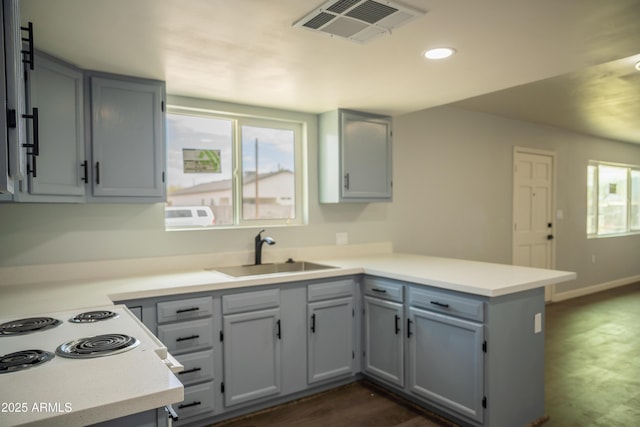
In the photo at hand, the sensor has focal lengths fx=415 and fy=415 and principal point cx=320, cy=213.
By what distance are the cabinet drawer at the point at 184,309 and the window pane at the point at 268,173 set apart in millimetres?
1067

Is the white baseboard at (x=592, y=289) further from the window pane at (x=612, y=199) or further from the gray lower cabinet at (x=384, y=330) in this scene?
the gray lower cabinet at (x=384, y=330)

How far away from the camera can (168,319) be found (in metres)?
2.36

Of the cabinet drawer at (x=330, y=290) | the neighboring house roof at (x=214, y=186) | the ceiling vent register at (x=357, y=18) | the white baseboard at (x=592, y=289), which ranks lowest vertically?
the white baseboard at (x=592, y=289)

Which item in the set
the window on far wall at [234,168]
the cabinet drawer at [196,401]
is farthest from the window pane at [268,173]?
the cabinet drawer at [196,401]

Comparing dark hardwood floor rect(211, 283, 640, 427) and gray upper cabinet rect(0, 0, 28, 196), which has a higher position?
gray upper cabinet rect(0, 0, 28, 196)

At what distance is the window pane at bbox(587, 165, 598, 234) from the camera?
21.9 feet

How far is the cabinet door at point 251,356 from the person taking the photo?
257cm

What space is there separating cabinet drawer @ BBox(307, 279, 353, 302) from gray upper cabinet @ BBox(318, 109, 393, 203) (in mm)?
773

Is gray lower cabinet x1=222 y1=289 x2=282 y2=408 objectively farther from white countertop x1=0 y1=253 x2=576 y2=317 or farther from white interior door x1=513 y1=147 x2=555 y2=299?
white interior door x1=513 y1=147 x2=555 y2=299

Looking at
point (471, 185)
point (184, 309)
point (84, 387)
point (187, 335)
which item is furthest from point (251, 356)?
point (471, 185)

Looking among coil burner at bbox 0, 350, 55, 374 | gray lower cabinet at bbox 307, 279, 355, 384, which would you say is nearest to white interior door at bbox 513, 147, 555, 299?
gray lower cabinet at bbox 307, 279, 355, 384

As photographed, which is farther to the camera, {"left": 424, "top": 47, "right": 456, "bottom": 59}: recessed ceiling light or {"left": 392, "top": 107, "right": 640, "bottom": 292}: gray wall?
{"left": 392, "top": 107, "right": 640, "bottom": 292}: gray wall

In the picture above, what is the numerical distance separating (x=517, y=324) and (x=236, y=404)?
69.7 inches

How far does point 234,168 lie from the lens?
3352 millimetres
